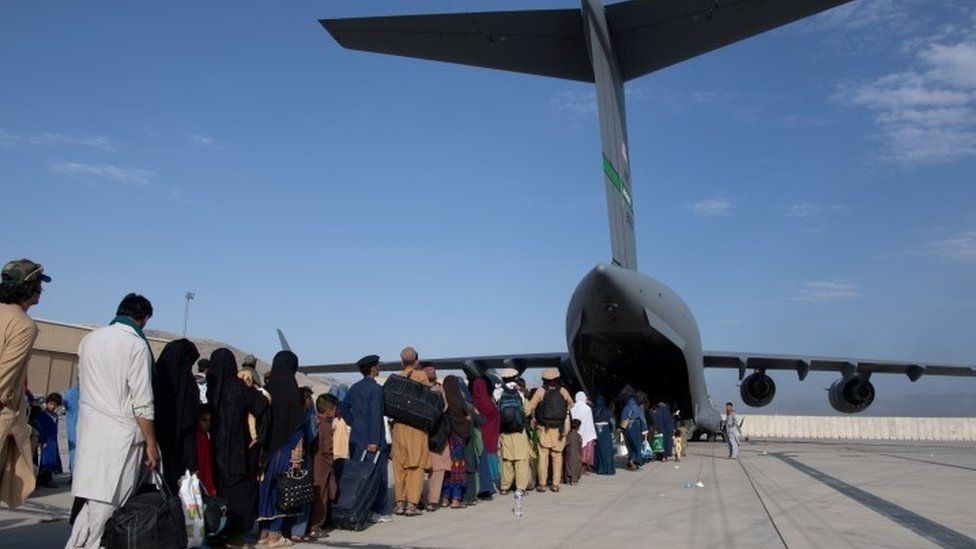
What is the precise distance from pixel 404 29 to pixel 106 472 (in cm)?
831

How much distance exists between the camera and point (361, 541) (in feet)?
17.2

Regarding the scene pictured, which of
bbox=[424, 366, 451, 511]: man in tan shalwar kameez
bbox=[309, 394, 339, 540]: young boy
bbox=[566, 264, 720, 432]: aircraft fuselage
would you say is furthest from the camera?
bbox=[566, 264, 720, 432]: aircraft fuselage

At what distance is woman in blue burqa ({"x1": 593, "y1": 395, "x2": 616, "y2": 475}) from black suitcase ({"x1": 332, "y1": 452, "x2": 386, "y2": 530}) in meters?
5.52

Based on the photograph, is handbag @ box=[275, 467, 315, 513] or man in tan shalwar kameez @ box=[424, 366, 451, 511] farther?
man in tan shalwar kameez @ box=[424, 366, 451, 511]

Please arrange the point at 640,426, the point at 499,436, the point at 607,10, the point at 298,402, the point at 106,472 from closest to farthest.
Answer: the point at 106,472 → the point at 298,402 → the point at 499,436 → the point at 607,10 → the point at 640,426

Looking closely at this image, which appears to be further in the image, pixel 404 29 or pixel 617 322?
pixel 617 322

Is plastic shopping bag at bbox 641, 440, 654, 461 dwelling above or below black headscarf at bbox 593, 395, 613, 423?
below

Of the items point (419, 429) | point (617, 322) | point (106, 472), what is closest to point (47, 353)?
point (617, 322)

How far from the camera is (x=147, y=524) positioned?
355cm

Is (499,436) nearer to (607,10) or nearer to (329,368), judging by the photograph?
(607,10)

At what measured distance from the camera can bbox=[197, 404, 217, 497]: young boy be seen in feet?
16.1

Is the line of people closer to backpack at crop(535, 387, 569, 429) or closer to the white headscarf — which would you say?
backpack at crop(535, 387, 569, 429)

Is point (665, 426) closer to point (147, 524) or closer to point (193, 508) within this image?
point (193, 508)

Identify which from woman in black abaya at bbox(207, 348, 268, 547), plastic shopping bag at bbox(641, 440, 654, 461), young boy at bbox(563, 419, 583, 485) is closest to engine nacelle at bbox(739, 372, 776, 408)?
plastic shopping bag at bbox(641, 440, 654, 461)
